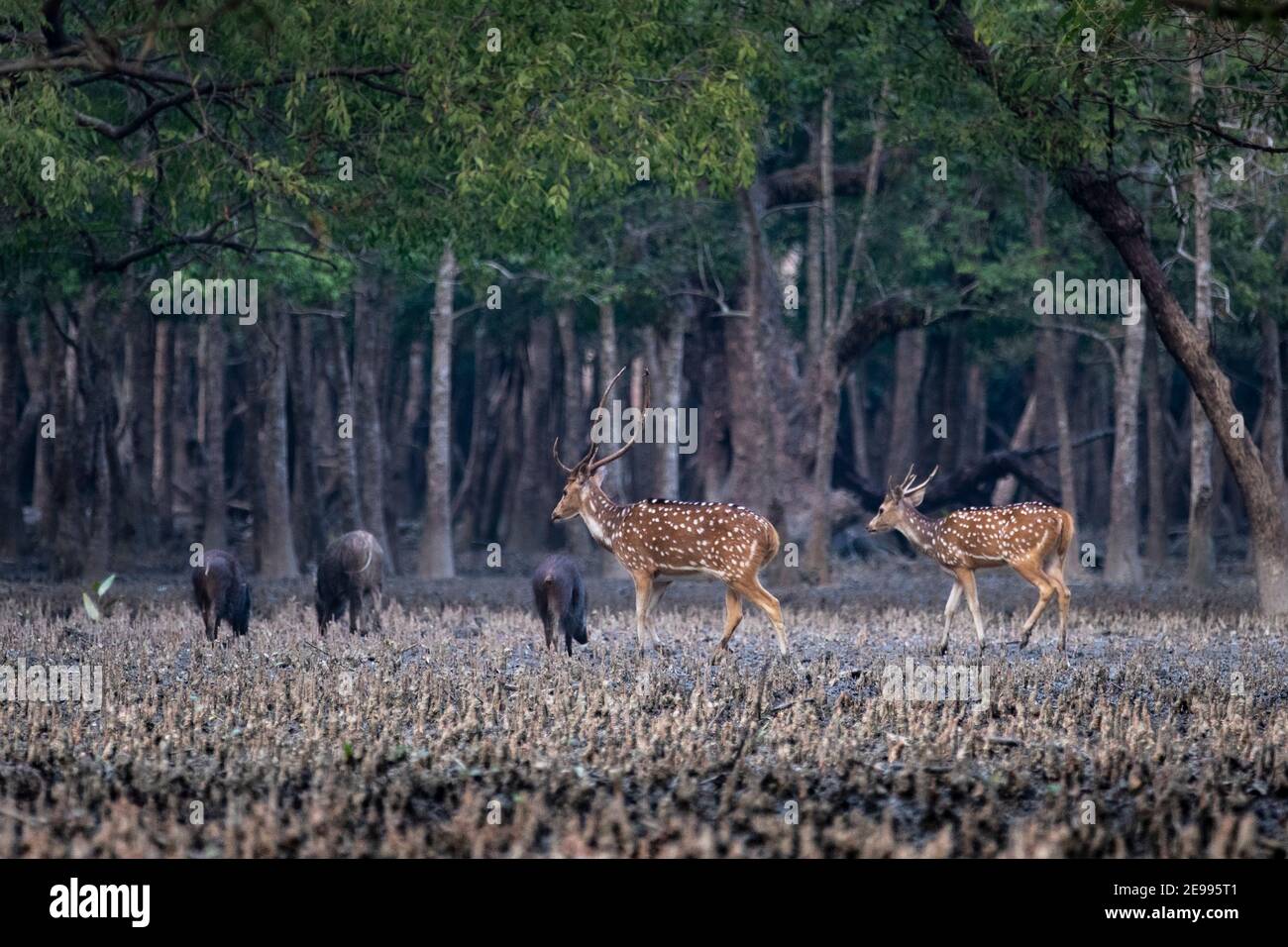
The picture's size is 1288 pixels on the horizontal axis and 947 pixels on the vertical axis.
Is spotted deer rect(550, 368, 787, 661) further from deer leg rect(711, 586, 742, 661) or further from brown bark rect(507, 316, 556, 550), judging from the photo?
brown bark rect(507, 316, 556, 550)

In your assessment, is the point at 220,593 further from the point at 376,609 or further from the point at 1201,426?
the point at 1201,426

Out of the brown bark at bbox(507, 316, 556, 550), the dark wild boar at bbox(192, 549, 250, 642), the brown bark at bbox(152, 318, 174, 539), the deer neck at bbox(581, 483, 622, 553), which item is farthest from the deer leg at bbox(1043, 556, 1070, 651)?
the brown bark at bbox(152, 318, 174, 539)

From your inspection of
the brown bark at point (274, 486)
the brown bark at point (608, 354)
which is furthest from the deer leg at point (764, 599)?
the brown bark at point (274, 486)

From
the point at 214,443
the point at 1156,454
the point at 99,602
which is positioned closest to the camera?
the point at 99,602

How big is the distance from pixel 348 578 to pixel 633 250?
12.4 meters

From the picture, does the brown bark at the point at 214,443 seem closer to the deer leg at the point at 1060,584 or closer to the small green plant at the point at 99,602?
the small green plant at the point at 99,602

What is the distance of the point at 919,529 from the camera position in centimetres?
1797

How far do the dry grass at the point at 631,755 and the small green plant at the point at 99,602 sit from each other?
173 centimetres

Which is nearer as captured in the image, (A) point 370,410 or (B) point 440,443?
(B) point 440,443

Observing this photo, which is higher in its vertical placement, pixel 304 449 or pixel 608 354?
pixel 608 354

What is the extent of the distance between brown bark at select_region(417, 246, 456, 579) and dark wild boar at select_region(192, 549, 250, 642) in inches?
486

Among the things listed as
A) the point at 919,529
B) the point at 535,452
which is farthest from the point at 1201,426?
the point at 535,452

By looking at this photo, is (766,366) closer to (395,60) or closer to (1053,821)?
(395,60)
